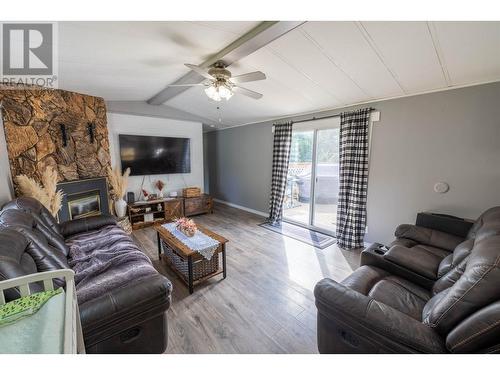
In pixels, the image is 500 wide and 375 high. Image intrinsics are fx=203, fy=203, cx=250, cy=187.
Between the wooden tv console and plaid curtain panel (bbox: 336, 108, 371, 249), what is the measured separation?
2999 mm

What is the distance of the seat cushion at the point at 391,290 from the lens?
4.41 ft

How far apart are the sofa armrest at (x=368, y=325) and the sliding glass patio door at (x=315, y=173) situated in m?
2.49

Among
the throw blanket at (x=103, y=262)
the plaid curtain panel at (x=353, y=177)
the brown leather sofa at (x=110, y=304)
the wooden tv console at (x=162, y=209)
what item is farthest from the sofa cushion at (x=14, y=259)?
the plaid curtain panel at (x=353, y=177)

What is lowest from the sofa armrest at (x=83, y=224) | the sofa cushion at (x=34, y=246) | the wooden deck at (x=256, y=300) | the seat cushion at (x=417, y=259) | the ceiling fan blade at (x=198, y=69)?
the wooden deck at (x=256, y=300)

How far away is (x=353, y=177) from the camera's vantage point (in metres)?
3.02

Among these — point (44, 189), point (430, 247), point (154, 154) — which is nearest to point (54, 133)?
point (44, 189)

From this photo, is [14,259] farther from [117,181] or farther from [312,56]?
[117,181]

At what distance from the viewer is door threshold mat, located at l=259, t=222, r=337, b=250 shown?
322 cm

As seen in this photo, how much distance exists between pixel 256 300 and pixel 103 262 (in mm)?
1398

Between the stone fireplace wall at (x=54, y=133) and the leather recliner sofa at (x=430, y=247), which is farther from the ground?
the stone fireplace wall at (x=54, y=133)

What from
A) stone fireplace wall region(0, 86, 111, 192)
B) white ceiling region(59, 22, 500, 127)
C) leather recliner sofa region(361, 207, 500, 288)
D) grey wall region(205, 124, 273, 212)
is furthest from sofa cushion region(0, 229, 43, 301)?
Answer: grey wall region(205, 124, 273, 212)

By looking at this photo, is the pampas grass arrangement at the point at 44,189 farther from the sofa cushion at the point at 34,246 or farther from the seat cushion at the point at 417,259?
the seat cushion at the point at 417,259
